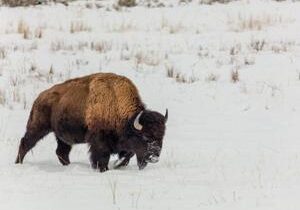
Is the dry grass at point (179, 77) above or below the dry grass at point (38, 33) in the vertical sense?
above

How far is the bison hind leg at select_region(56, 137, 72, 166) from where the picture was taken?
9.02m

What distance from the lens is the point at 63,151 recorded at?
920 cm

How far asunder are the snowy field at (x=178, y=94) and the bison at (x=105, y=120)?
0.85 feet

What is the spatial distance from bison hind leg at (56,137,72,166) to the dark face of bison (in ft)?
3.70

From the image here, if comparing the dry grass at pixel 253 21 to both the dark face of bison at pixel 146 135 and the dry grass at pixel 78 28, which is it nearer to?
the dry grass at pixel 78 28

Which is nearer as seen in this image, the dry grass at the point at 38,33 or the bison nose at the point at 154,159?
the bison nose at the point at 154,159

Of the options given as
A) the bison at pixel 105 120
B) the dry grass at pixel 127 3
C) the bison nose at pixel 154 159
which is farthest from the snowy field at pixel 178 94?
the dry grass at pixel 127 3

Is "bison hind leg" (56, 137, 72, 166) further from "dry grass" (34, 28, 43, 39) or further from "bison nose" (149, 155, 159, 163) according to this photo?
"dry grass" (34, 28, 43, 39)

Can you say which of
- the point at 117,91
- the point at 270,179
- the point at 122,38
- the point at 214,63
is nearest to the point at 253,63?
the point at 214,63

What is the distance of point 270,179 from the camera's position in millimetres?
6910

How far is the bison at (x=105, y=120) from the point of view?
8.05 m

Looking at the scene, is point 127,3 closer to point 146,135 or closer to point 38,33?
point 38,33

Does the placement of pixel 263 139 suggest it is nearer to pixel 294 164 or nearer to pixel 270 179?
pixel 294 164

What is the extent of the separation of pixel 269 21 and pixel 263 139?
9338 millimetres
